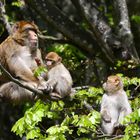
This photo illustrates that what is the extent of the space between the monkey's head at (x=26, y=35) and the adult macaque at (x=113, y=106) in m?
1.34

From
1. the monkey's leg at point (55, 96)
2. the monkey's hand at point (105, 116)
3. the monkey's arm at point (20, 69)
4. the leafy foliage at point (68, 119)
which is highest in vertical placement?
the monkey's arm at point (20, 69)

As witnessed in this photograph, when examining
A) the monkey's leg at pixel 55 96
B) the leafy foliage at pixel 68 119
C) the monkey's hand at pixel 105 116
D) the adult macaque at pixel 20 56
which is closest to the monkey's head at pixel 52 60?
the adult macaque at pixel 20 56

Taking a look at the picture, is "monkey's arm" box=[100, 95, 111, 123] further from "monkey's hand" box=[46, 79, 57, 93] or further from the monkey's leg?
"monkey's hand" box=[46, 79, 57, 93]

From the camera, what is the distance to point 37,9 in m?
10.6

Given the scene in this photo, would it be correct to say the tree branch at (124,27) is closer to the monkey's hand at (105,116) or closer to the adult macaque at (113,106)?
the adult macaque at (113,106)

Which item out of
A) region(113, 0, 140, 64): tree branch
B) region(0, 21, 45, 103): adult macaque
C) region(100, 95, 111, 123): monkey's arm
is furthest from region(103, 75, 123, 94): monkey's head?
region(113, 0, 140, 64): tree branch

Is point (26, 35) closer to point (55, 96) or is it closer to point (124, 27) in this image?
point (55, 96)

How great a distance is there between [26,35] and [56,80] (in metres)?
0.92

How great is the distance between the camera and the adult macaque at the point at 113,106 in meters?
7.55

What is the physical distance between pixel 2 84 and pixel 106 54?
288 cm

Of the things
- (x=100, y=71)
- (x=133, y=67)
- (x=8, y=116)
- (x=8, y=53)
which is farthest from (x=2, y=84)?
(x=8, y=116)

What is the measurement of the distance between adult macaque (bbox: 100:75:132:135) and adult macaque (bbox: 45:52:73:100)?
0.57 metres

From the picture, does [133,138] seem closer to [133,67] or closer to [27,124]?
[27,124]

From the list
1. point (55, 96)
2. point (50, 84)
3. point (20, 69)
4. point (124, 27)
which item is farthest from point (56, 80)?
point (124, 27)
